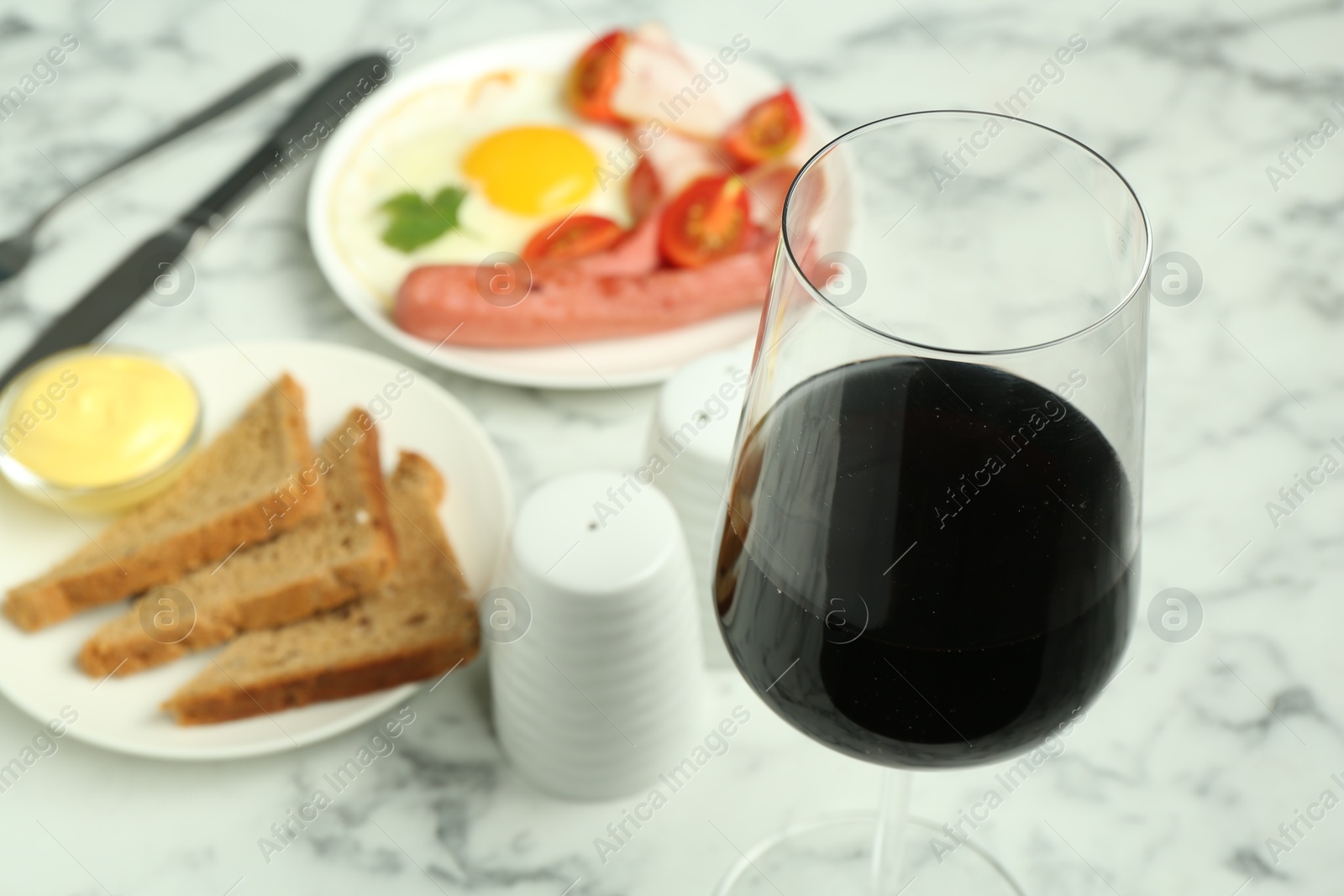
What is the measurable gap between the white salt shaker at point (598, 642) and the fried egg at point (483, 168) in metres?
0.64

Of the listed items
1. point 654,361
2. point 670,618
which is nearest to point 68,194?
point 654,361

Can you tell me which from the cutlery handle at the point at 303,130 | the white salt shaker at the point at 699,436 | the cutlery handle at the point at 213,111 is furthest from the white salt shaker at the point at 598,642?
the cutlery handle at the point at 213,111

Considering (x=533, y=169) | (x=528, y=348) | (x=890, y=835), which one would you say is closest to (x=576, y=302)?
(x=528, y=348)

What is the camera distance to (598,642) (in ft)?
3.17

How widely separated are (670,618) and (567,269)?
0.57 meters

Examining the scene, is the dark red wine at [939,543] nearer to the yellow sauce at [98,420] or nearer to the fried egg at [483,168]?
the yellow sauce at [98,420]

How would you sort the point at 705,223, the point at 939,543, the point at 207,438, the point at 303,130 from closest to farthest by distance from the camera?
1. the point at 939,543
2. the point at 207,438
3. the point at 705,223
4. the point at 303,130

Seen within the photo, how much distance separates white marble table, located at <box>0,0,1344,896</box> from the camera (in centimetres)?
106

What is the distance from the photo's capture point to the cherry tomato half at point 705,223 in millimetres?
1526

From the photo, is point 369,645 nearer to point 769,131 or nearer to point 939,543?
point 939,543

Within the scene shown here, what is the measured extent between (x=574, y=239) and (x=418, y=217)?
189 millimetres

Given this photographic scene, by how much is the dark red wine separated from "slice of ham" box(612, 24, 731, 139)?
1.03 meters

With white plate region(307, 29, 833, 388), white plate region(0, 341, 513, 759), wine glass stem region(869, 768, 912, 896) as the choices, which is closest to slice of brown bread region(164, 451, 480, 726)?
white plate region(0, 341, 513, 759)

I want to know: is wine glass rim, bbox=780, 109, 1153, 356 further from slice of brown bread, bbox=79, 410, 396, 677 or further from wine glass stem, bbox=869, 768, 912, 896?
slice of brown bread, bbox=79, 410, 396, 677
